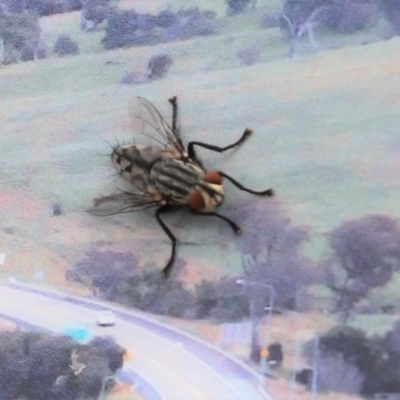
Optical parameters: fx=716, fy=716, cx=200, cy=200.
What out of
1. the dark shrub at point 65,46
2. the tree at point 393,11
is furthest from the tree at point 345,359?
the dark shrub at point 65,46

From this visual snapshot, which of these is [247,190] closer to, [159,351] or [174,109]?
[174,109]

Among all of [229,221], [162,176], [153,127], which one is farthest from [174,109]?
[229,221]

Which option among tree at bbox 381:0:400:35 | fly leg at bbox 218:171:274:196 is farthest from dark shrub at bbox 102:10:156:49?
tree at bbox 381:0:400:35

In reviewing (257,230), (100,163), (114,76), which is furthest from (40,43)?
(257,230)

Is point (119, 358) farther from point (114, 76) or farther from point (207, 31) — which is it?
point (207, 31)

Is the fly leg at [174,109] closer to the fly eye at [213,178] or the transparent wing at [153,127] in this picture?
the transparent wing at [153,127]

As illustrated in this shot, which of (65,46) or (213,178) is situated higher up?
(65,46)

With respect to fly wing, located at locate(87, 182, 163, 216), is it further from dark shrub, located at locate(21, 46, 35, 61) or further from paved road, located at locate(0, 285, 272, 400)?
dark shrub, located at locate(21, 46, 35, 61)
